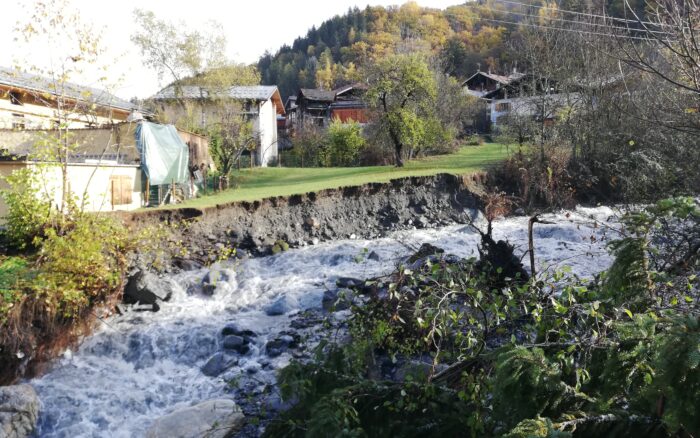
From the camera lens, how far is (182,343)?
8.70m

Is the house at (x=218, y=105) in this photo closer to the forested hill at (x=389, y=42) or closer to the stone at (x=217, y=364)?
→ the forested hill at (x=389, y=42)

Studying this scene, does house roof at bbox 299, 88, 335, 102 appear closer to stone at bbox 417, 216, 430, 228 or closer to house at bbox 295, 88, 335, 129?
house at bbox 295, 88, 335, 129

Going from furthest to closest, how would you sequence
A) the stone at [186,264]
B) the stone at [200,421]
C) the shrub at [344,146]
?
the shrub at [344,146] → the stone at [186,264] → the stone at [200,421]

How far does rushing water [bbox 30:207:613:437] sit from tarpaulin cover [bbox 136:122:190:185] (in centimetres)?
475

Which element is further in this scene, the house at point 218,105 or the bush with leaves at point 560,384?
the house at point 218,105

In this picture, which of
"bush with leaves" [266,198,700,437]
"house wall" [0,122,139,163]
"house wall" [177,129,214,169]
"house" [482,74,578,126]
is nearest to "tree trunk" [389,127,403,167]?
"house" [482,74,578,126]

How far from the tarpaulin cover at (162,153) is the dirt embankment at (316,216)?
219cm

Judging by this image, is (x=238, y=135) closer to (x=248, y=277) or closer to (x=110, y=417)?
(x=248, y=277)

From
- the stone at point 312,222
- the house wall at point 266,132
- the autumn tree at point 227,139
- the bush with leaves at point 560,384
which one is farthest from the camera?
the house wall at point 266,132

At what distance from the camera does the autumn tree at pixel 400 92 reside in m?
23.5

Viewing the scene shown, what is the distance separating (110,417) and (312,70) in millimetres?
74033

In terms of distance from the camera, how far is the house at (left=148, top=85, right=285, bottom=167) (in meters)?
30.4

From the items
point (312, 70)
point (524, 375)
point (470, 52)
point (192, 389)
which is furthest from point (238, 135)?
point (312, 70)

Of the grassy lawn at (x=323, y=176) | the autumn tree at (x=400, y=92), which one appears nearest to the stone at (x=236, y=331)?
the grassy lawn at (x=323, y=176)
